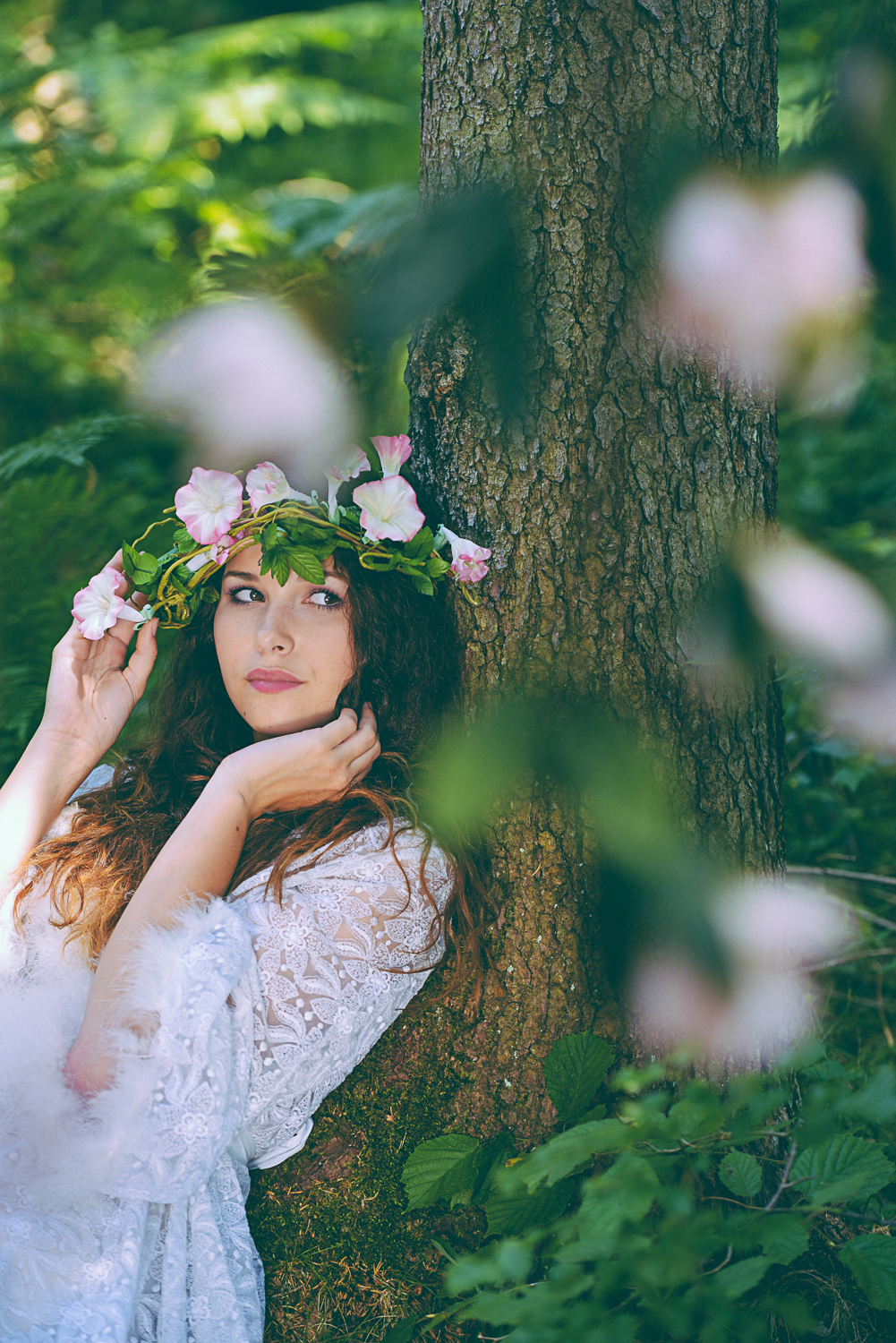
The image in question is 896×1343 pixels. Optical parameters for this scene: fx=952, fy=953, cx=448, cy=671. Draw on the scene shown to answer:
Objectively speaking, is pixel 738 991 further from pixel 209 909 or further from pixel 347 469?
pixel 347 469

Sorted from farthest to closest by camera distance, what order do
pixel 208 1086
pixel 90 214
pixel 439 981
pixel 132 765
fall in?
pixel 90 214 < pixel 132 765 < pixel 439 981 < pixel 208 1086

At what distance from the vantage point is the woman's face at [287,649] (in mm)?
1807

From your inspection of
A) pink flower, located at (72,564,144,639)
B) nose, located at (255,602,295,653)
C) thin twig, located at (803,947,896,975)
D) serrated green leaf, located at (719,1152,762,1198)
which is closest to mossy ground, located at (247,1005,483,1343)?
serrated green leaf, located at (719,1152,762,1198)

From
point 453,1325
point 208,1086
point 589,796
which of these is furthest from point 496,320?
point 453,1325

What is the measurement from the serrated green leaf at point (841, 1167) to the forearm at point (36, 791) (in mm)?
1453

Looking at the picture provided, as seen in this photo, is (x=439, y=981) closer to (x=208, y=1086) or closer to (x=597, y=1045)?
(x=597, y=1045)

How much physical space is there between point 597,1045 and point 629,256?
131 cm

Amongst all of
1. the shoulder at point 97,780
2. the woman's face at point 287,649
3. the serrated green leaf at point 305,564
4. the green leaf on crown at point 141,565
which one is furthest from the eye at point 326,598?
the shoulder at point 97,780

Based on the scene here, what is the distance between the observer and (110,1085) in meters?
1.51

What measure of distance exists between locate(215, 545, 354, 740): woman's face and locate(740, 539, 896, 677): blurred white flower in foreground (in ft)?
2.52

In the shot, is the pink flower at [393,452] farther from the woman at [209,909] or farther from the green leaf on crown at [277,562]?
the green leaf on crown at [277,562]

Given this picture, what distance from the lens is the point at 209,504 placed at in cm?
177

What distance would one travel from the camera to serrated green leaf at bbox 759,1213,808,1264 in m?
1.19

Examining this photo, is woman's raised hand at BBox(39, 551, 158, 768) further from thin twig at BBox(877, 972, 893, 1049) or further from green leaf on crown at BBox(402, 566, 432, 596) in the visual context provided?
Answer: thin twig at BBox(877, 972, 893, 1049)
